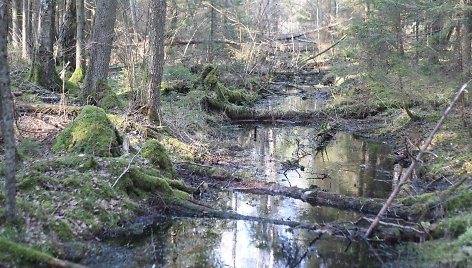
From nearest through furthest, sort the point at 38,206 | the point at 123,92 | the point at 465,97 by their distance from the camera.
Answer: the point at 38,206
the point at 465,97
the point at 123,92

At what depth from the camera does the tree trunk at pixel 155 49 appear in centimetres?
1220

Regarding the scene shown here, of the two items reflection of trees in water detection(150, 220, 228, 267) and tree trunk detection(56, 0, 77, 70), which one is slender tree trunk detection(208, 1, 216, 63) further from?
reflection of trees in water detection(150, 220, 228, 267)

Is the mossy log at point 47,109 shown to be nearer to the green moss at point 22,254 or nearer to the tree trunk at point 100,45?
the tree trunk at point 100,45

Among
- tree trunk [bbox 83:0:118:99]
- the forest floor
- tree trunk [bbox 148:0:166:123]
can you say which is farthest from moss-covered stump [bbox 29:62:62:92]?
tree trunk [bbox 148:0:166:123]

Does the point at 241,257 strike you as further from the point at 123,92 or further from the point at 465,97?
the point at 123,92

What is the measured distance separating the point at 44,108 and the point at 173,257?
6.33m

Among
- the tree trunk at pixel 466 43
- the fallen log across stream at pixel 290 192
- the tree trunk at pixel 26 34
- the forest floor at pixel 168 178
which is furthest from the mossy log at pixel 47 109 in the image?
the tree trunk at pixel 26 34

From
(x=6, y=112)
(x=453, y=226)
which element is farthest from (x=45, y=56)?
(x=453, y=226)

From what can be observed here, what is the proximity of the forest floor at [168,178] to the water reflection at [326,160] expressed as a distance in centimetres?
75

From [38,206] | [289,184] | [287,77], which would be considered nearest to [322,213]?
[289,184]

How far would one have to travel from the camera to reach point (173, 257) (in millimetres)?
6223

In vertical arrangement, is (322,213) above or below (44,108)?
below

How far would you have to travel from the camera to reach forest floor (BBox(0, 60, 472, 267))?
5930 mm

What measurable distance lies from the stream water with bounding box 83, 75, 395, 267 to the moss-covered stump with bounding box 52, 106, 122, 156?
7.93ft
